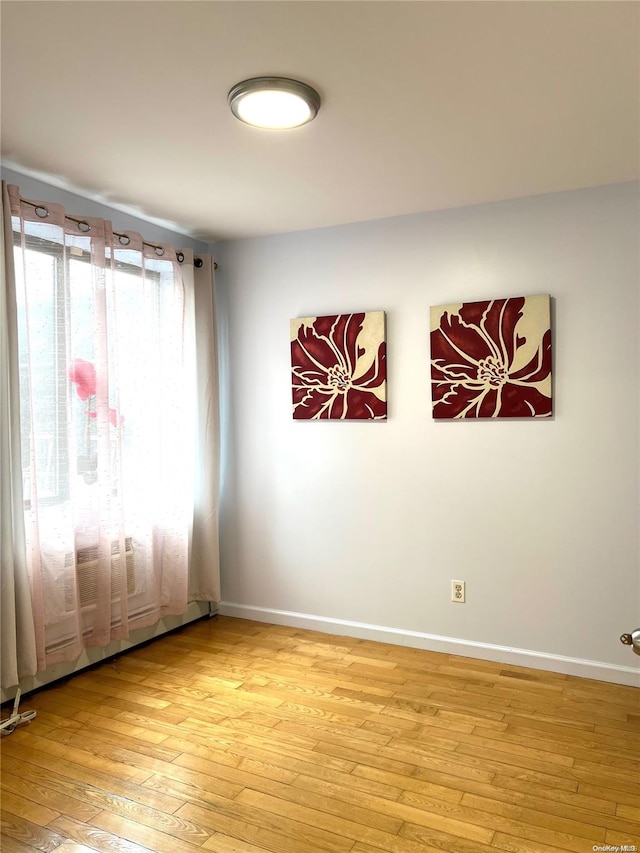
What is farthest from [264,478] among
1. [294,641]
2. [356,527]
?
[294,641]

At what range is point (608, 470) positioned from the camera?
10.2 feet

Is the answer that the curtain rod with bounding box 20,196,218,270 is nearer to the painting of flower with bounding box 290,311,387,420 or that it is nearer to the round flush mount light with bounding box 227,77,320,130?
the painting of flower with bounding box 290,311,387,420

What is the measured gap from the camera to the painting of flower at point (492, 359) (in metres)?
3.23

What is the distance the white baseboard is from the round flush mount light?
106 inches

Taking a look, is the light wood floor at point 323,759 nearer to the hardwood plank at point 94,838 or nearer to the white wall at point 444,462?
the hardwood plank at point 94,838

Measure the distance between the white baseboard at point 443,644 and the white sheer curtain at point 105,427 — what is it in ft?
1.26

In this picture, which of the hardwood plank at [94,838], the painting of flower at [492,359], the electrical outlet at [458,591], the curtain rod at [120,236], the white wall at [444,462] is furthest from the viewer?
the electrical outlet at [458,591]

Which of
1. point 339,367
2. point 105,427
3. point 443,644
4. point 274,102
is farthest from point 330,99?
point 443,644

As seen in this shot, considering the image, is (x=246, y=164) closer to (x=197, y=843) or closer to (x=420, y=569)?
(x=420, y=569)

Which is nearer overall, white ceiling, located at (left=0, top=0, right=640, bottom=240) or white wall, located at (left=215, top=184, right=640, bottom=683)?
white ceiling, located at (left=0, top=0, right=640, bottom=240)

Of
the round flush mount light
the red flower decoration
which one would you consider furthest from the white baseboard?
the round flush mount light

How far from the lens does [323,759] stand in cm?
246

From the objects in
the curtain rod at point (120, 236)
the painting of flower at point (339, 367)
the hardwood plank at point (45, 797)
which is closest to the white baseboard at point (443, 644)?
the painting of flower at point (339, 367)

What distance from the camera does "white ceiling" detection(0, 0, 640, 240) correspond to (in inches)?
69.8
